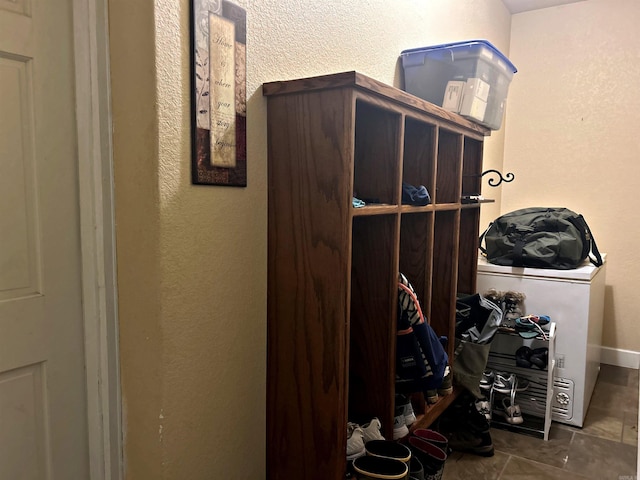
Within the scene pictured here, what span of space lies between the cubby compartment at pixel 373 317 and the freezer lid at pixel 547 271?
1.30m

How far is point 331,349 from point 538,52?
10.5ft

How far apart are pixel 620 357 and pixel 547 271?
1.47 metres

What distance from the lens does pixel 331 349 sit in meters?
1.34

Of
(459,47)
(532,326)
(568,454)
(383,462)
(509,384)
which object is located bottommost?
Result: (568,454)

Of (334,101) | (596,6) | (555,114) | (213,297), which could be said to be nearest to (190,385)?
(213,297)

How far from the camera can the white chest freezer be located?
2.43 m

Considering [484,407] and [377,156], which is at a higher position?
[377,156]

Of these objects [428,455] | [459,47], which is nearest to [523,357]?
[428,455]

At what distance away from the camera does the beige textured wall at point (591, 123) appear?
10.8 ft

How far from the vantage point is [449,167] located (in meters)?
2.13

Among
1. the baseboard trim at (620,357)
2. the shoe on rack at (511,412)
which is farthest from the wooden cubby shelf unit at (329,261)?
the baseboard trim at (620,357)

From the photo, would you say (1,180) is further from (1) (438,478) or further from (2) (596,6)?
(2) (596,6)

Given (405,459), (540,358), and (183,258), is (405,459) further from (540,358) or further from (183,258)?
(540,358)

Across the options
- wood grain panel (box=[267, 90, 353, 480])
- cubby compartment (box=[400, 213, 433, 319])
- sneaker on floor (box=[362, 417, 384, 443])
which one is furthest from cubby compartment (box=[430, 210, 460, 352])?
wood grain panel (box=[267, 90, 353, 480])
